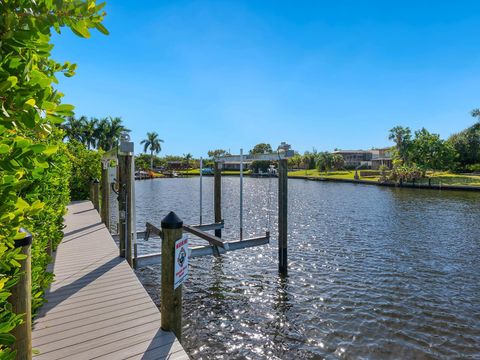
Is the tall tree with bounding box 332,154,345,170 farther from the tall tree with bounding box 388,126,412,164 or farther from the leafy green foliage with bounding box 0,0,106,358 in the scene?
the leafy green foliage with bounding box 0,0,106,358

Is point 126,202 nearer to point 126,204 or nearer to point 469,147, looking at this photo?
point 126,204

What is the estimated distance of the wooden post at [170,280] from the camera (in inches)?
156

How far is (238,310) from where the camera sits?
723cm

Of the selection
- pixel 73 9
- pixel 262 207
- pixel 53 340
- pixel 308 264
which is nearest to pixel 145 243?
pixel 308 264

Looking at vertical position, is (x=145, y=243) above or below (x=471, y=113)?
below

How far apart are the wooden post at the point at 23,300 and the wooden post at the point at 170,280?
178cm

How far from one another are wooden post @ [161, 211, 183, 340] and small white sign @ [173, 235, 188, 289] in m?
0.04

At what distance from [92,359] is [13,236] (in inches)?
101

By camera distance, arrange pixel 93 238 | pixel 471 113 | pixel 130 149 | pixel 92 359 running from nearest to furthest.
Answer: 1. pixel 92 359
2. pixel 130 149
3. pixel 93 238
4. pixel 471 113

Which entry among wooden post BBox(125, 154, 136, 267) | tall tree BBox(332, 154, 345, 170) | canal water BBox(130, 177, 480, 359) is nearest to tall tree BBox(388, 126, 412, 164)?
tall tree BBox(332, 154, 345, 170)

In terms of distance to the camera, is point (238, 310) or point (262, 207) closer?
point (238, 310)

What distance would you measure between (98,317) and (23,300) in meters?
2.24

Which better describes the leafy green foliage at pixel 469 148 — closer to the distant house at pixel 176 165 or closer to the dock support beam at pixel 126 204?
the dock support beam at pixel 126 204

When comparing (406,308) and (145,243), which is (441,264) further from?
(145,243)
